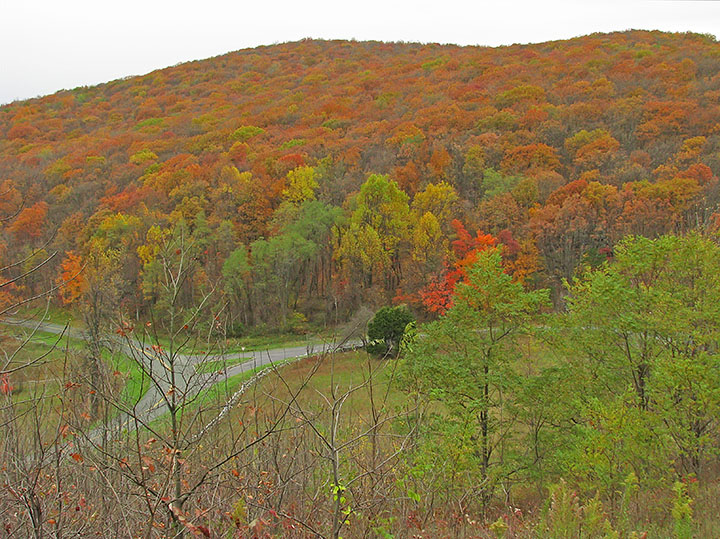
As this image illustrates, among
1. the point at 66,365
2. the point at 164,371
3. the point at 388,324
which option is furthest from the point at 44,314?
the point at 388,324

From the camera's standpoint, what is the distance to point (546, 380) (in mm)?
10562

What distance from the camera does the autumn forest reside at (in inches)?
153

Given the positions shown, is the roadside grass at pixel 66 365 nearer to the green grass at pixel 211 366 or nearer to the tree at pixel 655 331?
the green grass at pixel 211 366

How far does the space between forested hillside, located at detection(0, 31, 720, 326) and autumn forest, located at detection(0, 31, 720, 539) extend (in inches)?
10.6

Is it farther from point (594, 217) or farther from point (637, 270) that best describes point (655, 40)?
point (637, 270)

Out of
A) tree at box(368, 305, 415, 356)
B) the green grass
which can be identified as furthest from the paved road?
tree at box(368, 305, 415, 356)

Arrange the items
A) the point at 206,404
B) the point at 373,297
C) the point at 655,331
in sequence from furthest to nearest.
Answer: the point at 373,297 → the point at 655,331 → the point at 206,404

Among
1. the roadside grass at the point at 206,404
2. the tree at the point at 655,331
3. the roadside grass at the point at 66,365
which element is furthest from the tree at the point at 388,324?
the roadside grass at the point at 66,365

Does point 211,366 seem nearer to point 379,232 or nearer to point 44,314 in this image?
point 44,314

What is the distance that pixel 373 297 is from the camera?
1190 inches

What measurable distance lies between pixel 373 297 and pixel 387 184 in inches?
281

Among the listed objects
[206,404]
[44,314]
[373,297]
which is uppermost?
[44,314]

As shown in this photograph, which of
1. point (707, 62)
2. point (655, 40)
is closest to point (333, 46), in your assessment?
point (655, 40)

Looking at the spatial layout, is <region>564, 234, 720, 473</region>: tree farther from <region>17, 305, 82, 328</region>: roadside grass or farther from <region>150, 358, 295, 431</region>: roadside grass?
<region>17, 305, 82, 328</region>: roadside grass
